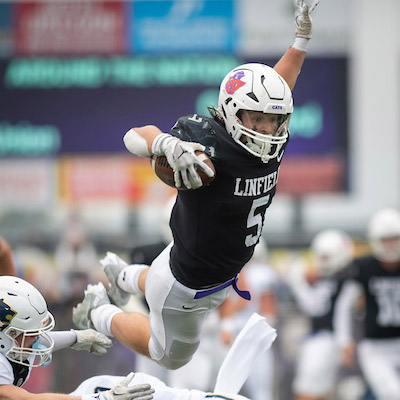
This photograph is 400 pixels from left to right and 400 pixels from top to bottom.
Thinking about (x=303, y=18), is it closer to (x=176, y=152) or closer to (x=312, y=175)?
(x=176, y=152)

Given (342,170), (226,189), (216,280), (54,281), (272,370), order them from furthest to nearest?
(342,170), (54,281), (272,370), (216,280), (226,189)

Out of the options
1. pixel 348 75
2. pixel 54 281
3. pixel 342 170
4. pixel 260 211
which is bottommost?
pixel 54 281

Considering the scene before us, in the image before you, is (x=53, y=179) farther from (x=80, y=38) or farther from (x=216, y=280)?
(x=216, y=280)

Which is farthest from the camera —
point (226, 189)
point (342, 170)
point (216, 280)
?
point (342, 170)

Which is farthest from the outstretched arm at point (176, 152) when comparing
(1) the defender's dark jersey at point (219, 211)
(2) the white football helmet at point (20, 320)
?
(2) the white football helmet at point (20, 320)

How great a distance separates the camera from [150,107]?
11578 mm

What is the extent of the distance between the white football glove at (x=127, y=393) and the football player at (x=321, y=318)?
4.22 metres

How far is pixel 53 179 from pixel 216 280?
7.77 meters

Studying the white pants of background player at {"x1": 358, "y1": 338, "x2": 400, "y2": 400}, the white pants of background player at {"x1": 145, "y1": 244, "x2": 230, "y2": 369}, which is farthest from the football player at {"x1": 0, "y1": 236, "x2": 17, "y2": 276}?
the white pants of background player at {"x1": 358, "y1": 338, "x2": 400, "y2": 400}

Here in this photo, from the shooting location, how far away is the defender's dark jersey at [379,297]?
24.5ft

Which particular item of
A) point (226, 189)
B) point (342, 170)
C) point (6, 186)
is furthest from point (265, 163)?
point (6, 186)

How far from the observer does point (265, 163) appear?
4.03 meters

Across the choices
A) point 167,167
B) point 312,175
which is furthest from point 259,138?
point 312,175

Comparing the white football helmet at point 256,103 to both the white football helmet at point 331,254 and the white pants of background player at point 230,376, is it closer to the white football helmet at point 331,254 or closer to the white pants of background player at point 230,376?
the white pants of background player at point 230,376
